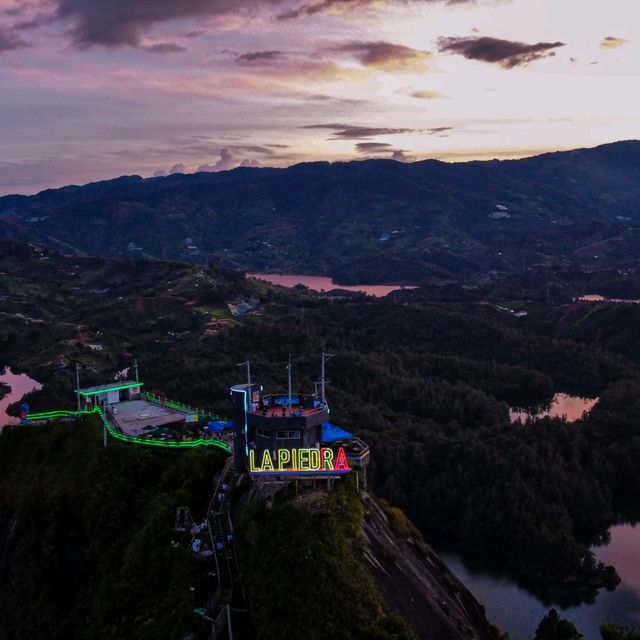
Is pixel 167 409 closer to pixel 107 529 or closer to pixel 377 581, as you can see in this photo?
pixel 107 529

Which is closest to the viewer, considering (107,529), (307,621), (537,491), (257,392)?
(307,621)

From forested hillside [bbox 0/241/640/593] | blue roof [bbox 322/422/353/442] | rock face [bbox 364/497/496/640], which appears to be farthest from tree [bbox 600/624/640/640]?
forested hillside [bbox 0/241/640/593]

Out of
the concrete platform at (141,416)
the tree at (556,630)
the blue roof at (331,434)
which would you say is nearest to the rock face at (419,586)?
the tree at (556,630)

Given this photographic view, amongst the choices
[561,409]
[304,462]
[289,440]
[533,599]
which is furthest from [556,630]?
[561,409]

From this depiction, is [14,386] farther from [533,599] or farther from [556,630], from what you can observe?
[556,630]

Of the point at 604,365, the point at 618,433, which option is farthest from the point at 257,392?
the point at 604,365

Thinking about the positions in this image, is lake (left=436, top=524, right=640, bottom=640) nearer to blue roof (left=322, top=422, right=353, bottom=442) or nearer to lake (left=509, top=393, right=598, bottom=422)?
blue roof (left=322, top=422, right=353, bottom=442)
